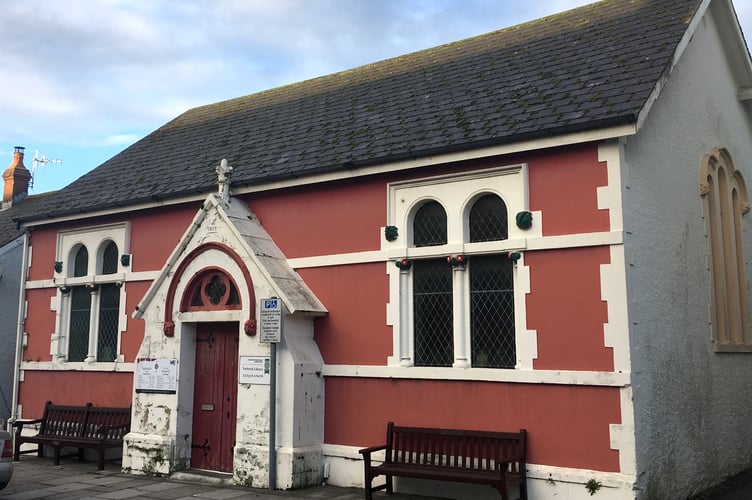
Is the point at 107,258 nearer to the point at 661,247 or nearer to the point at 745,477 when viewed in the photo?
the point at 661,247

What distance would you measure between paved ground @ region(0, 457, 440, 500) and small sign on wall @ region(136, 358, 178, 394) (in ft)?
4.56

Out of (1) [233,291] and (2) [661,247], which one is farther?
(1) [233,291]

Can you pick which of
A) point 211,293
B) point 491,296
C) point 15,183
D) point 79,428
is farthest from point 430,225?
point 15,183

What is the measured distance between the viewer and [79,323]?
46.8 ft

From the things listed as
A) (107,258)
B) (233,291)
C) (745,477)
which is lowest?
(745,477)

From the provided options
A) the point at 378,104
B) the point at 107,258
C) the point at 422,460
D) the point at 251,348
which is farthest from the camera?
the point at 107,258

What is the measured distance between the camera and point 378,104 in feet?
43.2

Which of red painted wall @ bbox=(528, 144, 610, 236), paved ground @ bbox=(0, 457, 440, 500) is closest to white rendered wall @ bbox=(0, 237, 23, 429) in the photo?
paved ground @ bbox=(0, 457, 440, 500)

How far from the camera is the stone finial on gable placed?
11812 millimetres

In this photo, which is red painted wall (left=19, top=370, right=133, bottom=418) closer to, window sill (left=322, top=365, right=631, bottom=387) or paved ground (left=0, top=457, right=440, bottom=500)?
paved ground (left=0, top=457, right=440, bottom=500)

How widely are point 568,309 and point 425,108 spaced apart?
14.9 ft

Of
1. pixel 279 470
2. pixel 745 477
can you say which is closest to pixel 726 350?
pixel 745 477

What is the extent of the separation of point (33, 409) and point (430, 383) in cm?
907

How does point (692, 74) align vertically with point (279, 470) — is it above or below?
above
